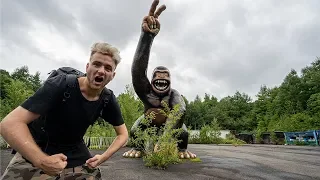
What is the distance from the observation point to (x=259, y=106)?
1588 inches

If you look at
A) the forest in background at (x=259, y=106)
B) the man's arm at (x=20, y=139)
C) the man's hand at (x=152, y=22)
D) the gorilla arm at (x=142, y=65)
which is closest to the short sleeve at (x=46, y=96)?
the man's arm at (x=20, y=139)

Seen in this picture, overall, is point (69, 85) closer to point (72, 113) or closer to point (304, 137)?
point (72, 113)

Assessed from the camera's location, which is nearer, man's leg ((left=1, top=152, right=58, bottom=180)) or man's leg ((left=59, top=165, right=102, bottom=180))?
man's leg ((left=1, top=152, right=58, bottom=180))

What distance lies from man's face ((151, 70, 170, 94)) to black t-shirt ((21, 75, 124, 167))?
14.0ft

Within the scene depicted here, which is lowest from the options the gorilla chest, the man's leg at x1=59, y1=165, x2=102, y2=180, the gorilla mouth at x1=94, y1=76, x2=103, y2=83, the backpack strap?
the man's leg at x1=59, y1=165, x2=102, y2=180

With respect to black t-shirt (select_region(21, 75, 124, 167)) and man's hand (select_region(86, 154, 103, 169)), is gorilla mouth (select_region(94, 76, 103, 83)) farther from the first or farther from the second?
man's hand (select_region(86, 154, 103, 169))

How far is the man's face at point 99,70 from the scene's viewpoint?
200cm

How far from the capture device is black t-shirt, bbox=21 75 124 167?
1.75 m

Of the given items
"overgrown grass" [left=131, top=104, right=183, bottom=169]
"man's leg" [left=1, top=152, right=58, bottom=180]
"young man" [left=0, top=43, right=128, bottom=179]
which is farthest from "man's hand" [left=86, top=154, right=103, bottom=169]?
"overgrown grass" [left=131, top=104, right=183, bottom=169]

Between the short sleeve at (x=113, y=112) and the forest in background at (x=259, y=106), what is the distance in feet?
31.5

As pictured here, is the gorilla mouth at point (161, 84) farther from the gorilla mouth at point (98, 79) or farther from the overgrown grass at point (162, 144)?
the gorilla mouth at point (98, 79)

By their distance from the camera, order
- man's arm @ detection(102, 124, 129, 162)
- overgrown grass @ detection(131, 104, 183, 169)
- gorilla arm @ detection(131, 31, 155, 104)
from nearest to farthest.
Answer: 1. man's arm @ detection(102, 124, 129, 162)
2. overgrown grass @ detection(131, 104, 183, 169)
3. gorilla arm @ detection(131, 31, 155, 104)

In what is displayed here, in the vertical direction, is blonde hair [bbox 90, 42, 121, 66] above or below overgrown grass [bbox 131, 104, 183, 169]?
above

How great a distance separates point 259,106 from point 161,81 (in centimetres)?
3708
